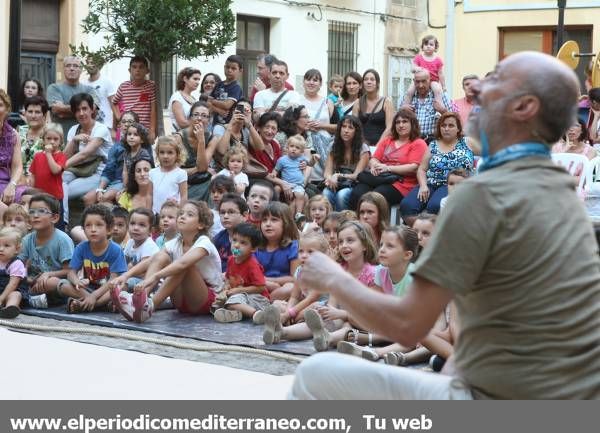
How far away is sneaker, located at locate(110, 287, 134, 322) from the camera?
9023mm

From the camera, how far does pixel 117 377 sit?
6809mm

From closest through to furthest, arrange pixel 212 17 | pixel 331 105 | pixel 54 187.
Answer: pixel 54 187, pixel 331 105, pixel 212 17

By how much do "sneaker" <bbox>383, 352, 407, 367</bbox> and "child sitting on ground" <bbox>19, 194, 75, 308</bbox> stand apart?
341 cm

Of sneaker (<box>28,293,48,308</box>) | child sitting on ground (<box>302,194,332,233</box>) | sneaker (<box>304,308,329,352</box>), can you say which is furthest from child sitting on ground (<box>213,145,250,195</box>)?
sneaker (<box>304,308,329,352</box>)

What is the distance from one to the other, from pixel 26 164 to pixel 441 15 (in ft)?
58.6

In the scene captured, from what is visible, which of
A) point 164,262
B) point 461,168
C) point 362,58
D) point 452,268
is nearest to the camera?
point 452,268

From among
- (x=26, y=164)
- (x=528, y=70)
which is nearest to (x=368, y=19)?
(x=26, y=164)

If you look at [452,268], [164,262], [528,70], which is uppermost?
[528,70]

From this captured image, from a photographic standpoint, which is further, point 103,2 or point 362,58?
point 362,58

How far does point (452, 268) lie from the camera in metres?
3.23

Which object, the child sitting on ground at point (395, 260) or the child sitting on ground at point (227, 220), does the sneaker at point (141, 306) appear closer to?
the child sitting on ground at point (227, 220)

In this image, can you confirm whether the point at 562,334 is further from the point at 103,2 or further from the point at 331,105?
the point at 103,2

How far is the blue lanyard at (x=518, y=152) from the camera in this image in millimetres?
3324

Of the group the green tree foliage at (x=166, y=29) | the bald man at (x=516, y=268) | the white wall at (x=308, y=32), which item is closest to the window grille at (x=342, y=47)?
the white wall at (x=308, y=32)
